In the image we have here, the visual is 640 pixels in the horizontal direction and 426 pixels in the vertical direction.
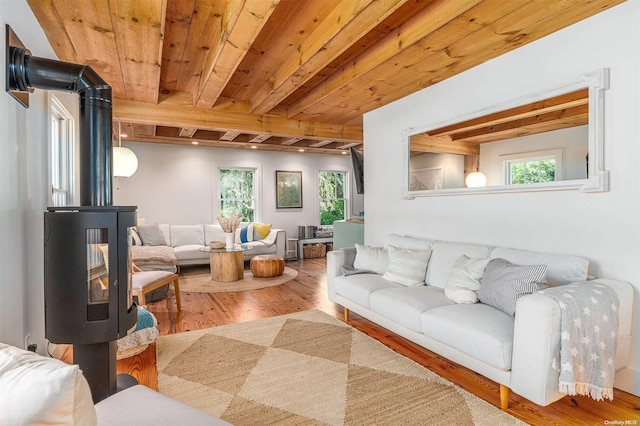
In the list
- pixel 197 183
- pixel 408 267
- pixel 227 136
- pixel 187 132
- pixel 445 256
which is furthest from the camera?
pixel 197 183

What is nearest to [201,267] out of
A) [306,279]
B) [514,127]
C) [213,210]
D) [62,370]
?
[213,210]

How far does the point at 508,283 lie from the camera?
7.09 feet

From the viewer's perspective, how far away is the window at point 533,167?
2.43 m

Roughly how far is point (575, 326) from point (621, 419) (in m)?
0.62

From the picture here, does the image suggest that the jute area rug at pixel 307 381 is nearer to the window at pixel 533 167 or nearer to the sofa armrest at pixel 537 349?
the sofa armrest at pixel 537 349

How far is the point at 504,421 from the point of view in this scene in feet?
5.88

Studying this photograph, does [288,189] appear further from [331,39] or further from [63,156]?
[331,39]

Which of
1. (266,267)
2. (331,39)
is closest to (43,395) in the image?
(331,39)

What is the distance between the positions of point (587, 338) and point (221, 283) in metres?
4.37

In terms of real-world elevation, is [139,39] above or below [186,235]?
above

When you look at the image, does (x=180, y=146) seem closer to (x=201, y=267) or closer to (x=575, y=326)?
(x=201, y=267)

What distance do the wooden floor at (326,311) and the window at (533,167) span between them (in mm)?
1426

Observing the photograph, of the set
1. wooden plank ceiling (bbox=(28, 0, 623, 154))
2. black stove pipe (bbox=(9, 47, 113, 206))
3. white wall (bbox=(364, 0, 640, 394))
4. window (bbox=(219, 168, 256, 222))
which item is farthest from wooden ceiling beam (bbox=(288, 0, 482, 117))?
window (bbox=(219, 168, 256, 222))

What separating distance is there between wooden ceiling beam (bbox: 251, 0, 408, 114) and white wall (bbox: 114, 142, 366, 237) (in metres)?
3.87
